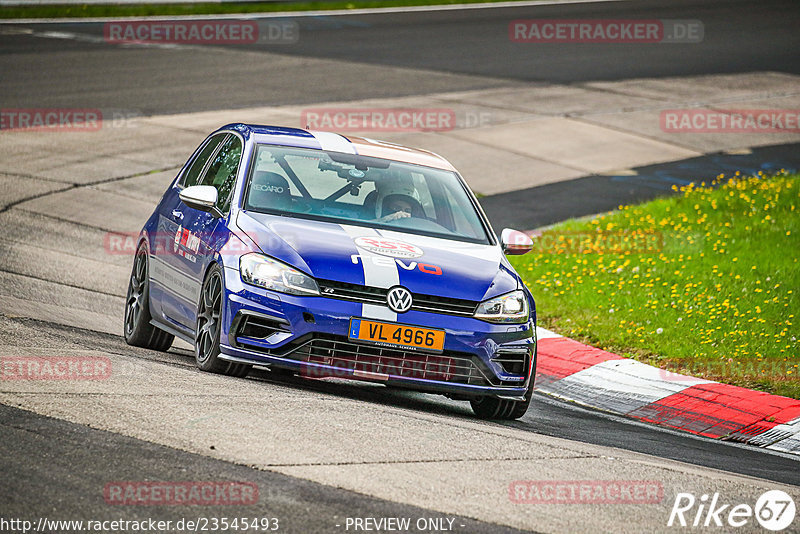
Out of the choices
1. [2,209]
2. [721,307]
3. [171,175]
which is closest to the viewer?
[721,307]

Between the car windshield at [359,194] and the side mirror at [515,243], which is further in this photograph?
the side mirror at [515,243]

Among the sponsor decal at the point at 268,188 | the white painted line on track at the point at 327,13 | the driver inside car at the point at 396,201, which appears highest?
the white painted line on track at the point at 327,13

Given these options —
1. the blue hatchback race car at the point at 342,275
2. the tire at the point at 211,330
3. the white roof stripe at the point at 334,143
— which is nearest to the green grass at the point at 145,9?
the white roof stripe at the point at 334,143

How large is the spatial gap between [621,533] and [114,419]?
253cm

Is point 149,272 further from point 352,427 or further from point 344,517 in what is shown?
point 344,517

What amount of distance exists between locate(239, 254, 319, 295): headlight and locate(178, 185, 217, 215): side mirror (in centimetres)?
73

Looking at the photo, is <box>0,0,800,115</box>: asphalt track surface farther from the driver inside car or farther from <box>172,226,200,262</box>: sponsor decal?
the driver inside car

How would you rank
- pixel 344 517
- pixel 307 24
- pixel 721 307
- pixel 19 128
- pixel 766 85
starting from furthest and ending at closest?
pixel 307 24, pixel 766 85, pixel 19 128, pixel 721 307, pixel 344 517

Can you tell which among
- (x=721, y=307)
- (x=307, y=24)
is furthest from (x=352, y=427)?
(x=307, y=24)

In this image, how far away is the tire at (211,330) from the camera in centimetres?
751

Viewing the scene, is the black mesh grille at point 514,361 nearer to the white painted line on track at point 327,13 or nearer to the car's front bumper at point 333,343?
the car's front bumper at point 333,343

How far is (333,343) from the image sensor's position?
23.7 feet

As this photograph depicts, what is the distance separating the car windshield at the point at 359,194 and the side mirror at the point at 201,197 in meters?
0.22

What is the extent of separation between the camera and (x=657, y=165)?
1953 cm
